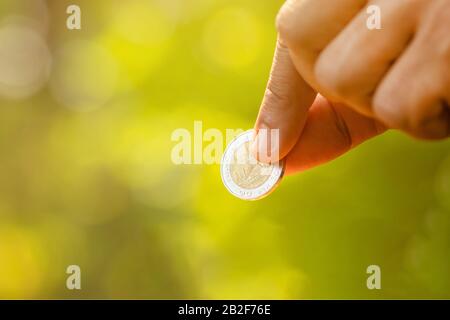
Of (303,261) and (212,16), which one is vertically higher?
(212,16)

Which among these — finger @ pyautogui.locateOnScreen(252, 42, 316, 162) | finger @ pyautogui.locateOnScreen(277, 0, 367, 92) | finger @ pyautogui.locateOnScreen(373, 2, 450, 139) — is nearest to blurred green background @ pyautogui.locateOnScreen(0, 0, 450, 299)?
finger @ pyautogui.locateOnScreen(252, 42, 316, 162)

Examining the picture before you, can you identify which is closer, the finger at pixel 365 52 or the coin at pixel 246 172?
the finger at pixel 365 52

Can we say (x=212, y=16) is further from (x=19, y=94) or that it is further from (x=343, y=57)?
(x=343, y=57)

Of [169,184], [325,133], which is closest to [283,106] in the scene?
[325,133]

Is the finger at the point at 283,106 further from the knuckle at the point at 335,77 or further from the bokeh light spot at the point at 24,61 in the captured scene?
the bokeh light spot at the point at 24,61

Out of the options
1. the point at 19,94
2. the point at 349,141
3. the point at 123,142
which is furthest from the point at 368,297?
the point at 19,94

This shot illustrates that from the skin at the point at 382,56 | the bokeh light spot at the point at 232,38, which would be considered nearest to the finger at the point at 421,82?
the skin at the point at 382,56

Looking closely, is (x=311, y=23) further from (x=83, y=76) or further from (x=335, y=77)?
(x=83, y=76)
